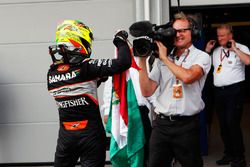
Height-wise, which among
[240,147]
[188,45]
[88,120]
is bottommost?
[240,147]

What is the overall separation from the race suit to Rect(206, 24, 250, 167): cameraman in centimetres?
256

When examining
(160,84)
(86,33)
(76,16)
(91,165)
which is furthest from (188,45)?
(76,16)

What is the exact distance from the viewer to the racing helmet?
11.8 feet

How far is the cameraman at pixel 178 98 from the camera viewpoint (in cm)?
379

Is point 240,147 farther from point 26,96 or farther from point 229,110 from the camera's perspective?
point 26,96

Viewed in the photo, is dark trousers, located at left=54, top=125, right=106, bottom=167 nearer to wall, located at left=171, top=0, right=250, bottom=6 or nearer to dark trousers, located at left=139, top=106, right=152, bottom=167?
dark trousers, located at left=139, top=106, right=152, bottom=167

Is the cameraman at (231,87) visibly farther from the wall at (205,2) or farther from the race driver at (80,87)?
the race driver at (80,87)

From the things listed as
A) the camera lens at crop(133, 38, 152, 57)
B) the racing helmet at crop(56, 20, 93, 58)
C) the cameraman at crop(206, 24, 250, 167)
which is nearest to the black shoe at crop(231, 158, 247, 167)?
the cameraman at crop(206, 24, 250, 167)

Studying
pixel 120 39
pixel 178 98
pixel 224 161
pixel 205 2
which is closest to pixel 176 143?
pixel 178 98

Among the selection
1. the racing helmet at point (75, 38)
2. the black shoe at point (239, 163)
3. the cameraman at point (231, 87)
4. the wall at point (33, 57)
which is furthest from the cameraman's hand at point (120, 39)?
the black shoe at point (239, 163)

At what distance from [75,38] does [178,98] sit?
102cm

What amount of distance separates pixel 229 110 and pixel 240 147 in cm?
51

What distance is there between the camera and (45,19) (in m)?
6.19

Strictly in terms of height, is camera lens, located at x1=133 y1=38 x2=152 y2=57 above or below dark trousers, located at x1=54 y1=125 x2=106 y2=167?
above
